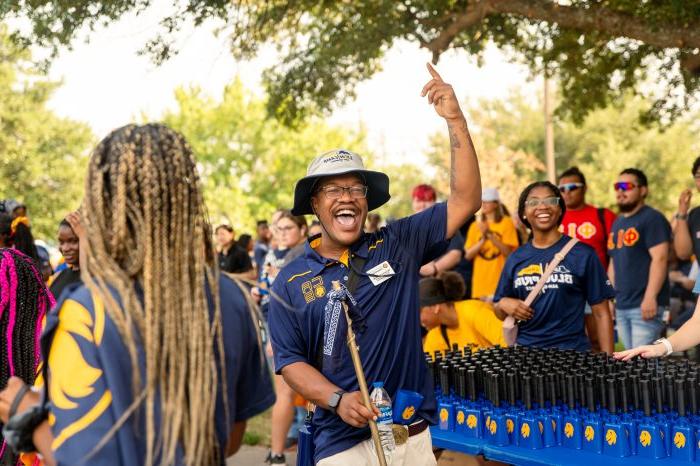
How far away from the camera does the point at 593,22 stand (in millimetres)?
8695

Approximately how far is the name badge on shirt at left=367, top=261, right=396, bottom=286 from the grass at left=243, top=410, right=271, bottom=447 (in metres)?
4.36

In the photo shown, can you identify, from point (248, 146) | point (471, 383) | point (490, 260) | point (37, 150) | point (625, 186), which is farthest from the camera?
point (248, 146)

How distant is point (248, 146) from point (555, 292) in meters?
41.3

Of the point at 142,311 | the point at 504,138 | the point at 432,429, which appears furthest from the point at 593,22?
the point at 504,138

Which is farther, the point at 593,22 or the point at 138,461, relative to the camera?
the point at 593,22

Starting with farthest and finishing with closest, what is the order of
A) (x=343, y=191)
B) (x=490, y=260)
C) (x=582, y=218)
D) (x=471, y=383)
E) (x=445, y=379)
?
1. (x=490, y=260)
2. (x=582, y=218)
3. (x=445, y=379)
4. (x=471, y=383)
5. (x=343, y=191)

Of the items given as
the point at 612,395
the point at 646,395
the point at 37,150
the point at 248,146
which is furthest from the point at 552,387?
the point at 248,146

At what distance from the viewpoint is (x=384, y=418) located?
150 inches

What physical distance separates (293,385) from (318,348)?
7.7 inches

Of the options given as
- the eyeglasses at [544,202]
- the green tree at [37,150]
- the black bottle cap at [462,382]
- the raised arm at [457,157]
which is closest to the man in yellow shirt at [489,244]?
the eyeglasses at [544,202]

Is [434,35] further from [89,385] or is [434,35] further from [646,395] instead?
[89,385]

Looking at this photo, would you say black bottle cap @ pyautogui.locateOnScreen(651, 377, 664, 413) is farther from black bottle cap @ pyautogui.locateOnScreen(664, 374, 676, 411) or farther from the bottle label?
the bottle label

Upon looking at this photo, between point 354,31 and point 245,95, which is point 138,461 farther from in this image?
point 245,95

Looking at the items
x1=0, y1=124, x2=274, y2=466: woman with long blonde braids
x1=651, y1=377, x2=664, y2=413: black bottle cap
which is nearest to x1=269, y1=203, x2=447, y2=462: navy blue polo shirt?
x1=651, y1=377, x2=664, y2=413: black bottle cap
